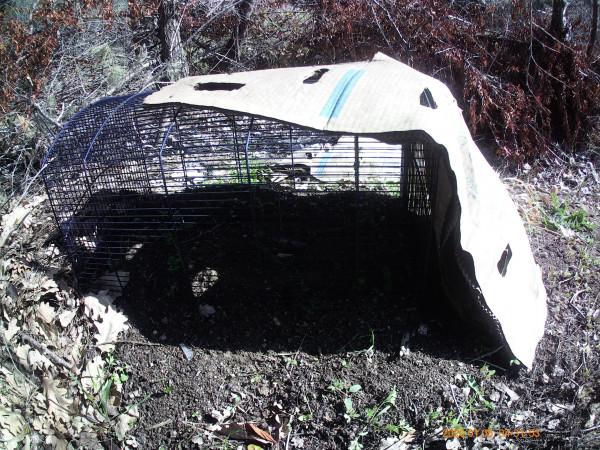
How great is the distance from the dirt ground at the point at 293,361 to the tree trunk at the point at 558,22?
7.88 ft

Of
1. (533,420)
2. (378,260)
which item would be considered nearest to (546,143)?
(378,260)

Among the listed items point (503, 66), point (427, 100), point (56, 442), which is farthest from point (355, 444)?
point (503, 66)

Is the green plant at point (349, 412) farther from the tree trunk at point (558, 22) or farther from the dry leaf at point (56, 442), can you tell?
the tree trunk at point (558, 22)

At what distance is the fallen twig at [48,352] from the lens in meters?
2.57

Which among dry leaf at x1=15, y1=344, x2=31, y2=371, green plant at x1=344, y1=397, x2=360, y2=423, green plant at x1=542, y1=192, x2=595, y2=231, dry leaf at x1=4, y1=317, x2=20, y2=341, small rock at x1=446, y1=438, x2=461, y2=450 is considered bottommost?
small rock at x1=446, y1=438, x2=461, y2=450

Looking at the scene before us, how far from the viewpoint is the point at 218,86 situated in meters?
→ 2.86

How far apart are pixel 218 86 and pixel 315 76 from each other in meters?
0.63

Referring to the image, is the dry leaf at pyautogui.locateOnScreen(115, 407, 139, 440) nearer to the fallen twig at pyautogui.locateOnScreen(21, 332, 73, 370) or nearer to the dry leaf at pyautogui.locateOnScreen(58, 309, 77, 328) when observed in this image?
the fallen twig at pyautogui.locateOnScreen(21, 332, 73, 370)

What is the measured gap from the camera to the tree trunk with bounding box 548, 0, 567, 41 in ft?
14.7

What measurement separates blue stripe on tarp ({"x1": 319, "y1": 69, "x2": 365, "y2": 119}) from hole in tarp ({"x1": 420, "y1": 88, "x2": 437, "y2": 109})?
396 millimetres

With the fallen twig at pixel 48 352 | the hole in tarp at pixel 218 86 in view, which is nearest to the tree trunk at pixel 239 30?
the hole in tarp at pixel 218 86

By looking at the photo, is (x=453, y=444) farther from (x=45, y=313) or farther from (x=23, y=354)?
(x=45, y=313)

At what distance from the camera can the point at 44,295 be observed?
3008 millimetres

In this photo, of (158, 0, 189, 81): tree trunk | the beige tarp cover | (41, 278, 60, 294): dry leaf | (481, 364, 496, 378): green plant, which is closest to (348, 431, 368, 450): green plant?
(481, 364, 496, 378): green plant
